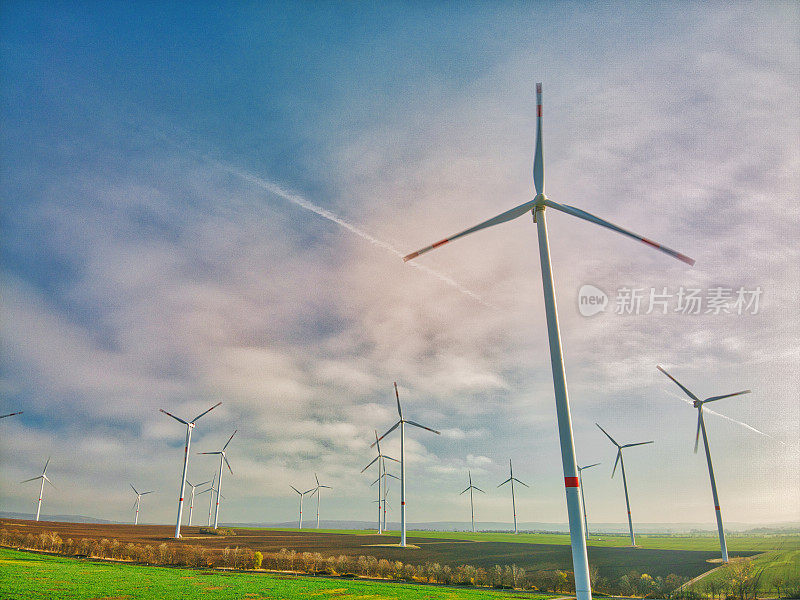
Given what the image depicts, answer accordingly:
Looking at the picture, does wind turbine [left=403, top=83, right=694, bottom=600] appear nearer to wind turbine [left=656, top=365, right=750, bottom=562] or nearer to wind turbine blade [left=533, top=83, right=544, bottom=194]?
wind turbine blade [left=533, top=83, right=544, bottom=194]

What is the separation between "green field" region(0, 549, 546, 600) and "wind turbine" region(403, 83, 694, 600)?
17668 millimetres

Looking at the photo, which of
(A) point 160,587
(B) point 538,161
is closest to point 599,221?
(B) point 538,161

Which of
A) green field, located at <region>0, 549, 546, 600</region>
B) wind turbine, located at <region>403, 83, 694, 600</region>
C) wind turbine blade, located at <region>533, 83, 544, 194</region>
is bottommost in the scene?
green field, located at <region>0, 549, 546, 600</region>

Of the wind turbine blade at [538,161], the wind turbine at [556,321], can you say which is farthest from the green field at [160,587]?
the wind turbine blade at [538,161]

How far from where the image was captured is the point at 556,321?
83.3 feet

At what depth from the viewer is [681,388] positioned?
3231 inches

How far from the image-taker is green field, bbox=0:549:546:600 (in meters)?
30.1

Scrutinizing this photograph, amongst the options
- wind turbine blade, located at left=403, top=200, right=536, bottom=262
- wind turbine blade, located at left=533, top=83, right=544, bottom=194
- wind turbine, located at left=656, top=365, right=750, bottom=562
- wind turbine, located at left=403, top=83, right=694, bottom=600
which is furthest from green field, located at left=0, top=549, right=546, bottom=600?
wind turbine, located at left=656, top=365, right=750, bottom=562

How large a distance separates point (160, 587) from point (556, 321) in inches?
1317

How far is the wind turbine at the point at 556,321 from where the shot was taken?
2133 centimetres

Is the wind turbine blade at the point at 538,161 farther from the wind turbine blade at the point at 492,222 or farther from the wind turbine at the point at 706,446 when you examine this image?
the wind turbine at the point at 706,446

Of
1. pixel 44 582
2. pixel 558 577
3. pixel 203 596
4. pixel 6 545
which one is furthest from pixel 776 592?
pixel 6 545

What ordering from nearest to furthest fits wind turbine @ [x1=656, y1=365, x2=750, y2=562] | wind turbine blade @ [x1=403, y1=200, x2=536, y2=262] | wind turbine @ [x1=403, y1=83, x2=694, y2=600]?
wind turbine @ [x1=403, y1=83, x2=694, y2=600] → wind turbine blade @ [x1=403, y1=200, x2=536, y2=262] → wind turbine @ [x1=656, y1=365, x2=750, y2=562]

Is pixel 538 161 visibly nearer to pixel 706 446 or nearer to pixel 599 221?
pixel 599 221
